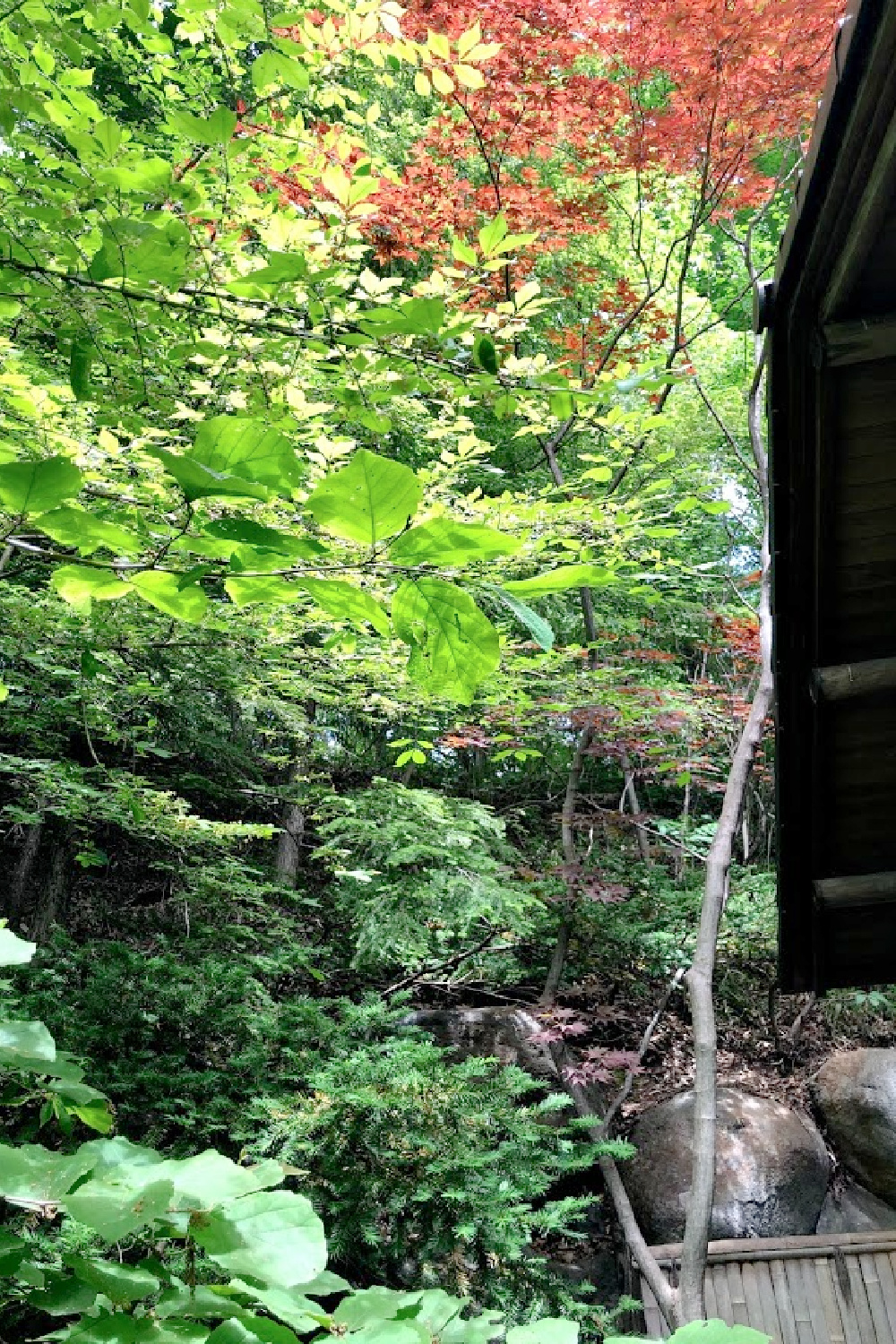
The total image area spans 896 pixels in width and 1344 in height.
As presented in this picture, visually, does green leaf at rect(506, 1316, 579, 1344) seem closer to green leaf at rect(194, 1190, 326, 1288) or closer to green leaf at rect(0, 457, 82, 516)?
green leaf at rect(194, 1190, 326, 1288)

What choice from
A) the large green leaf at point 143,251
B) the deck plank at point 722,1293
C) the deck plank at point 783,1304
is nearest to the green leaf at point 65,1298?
the large green leaf at point 143,251

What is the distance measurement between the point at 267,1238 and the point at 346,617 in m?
0.54

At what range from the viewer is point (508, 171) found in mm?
6660

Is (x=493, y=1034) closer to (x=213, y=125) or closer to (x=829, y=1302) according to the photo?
(x=829, y=1302)

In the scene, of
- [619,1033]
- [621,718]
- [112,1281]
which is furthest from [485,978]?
[112,1281]

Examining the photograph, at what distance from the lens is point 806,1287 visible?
4523 millimetres

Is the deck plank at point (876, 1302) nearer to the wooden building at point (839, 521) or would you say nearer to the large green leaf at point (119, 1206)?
the wooden building at point (839, 521)

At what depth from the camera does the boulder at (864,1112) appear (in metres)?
5.68

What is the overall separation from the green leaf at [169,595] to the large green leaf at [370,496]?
21cm

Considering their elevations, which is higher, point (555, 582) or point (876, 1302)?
point (555, 582)

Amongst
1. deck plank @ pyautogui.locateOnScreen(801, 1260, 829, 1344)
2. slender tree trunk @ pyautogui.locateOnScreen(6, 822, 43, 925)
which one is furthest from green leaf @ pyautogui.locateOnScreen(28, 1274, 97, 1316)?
slender tree trunk @ pyautogui.locateOnScreen(6, 822, 43, 925)

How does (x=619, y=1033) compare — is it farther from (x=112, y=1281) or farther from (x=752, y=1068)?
(x=112, y=1281)

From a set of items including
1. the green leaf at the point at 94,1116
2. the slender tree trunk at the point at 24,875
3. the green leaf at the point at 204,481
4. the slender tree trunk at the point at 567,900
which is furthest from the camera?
the slender tree trunk at the point at 24,875

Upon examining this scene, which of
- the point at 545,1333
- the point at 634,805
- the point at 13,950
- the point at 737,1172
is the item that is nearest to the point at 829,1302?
the point at 737,1172
